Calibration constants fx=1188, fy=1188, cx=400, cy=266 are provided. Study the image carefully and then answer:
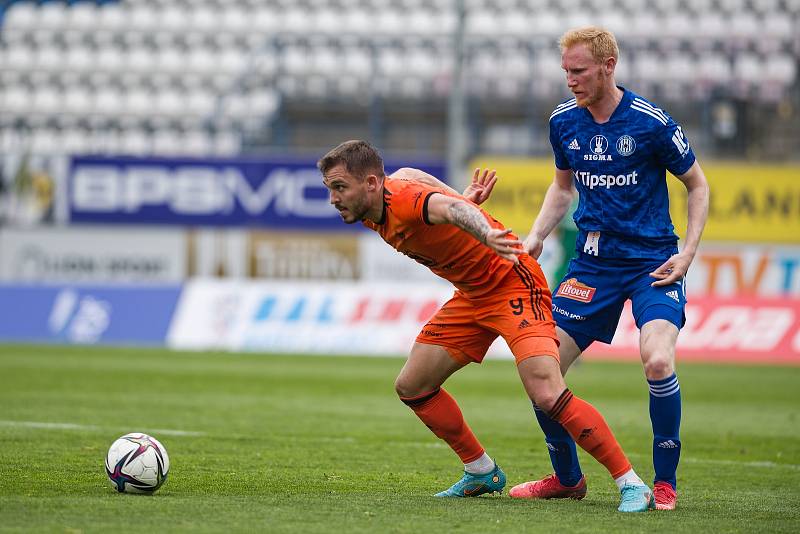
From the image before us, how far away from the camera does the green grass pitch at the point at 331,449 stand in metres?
5.52

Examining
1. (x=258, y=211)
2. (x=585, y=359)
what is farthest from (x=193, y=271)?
(x=585, y=359)

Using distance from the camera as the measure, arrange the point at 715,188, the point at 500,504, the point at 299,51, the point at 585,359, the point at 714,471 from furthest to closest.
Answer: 1. the point at 299,51
2. the point at 715,188
3. the point at 585,359
4. the point at 714,471
5. the point at 500,504

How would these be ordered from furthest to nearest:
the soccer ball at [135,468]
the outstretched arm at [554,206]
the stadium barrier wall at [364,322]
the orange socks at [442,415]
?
the stadium barrier wall at [364,322] < the outstretched arm at [554,206] < the orange socks at [442,415] < the soccer ball at [135,468]

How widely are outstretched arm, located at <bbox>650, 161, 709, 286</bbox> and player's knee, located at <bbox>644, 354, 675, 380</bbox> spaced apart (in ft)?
1.38

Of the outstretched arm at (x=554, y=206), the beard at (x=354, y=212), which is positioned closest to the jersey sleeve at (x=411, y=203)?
the beard at (x=354, y=212)

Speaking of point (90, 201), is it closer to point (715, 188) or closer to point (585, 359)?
point (585, 359)

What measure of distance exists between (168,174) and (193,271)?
201 cm

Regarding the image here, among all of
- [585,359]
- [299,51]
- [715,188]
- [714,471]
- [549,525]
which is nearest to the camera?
[549,525]

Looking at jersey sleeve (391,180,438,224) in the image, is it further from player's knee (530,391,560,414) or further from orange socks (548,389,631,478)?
orange socks (548,389,631,478)

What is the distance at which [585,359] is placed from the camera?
65.5 feet

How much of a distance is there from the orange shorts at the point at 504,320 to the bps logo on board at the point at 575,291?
18 centimetres

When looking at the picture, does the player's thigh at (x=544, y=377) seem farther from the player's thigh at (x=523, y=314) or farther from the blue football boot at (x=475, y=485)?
the blue football boot at (x=475, y=485)

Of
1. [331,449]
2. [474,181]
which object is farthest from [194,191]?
[474,181]

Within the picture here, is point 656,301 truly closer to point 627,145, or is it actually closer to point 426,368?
point 627,145
